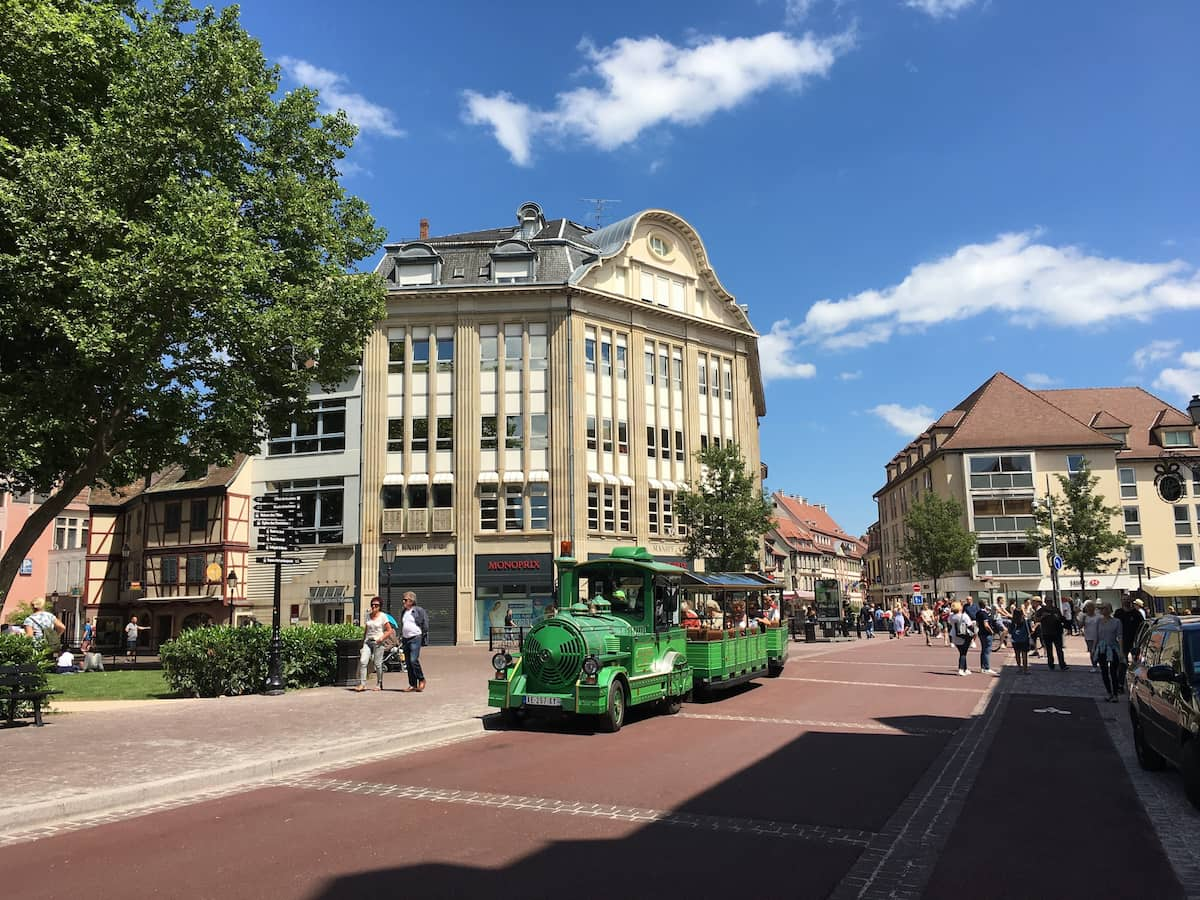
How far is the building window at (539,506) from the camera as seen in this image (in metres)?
40.4

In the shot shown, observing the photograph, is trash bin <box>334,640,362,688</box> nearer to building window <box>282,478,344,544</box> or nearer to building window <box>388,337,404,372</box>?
building window <box>282,478,344,544</box>

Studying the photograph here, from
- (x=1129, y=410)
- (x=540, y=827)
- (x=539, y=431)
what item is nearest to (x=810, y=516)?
(x=1129, y=410)

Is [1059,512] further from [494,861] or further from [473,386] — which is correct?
[494,861]

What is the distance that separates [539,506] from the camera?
40.6m

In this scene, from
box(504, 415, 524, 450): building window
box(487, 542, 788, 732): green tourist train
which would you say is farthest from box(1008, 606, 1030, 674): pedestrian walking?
box(504, 415, 524, 450): building window

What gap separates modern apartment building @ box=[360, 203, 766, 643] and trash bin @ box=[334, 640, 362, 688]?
21721 mm

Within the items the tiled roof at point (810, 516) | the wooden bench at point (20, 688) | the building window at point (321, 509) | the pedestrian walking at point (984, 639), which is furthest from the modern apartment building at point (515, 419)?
the tiled roof at point (810, 516)

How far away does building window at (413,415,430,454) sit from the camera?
1624 inches

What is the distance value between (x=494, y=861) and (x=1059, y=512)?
49053 millimetres

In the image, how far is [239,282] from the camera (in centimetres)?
1430

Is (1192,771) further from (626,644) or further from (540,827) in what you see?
(626,644)

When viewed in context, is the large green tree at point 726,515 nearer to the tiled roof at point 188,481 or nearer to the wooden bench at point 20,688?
the tiled roof at point 188,481

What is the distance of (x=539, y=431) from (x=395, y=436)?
6.74m

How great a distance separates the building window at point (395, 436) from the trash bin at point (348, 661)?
24152mm
